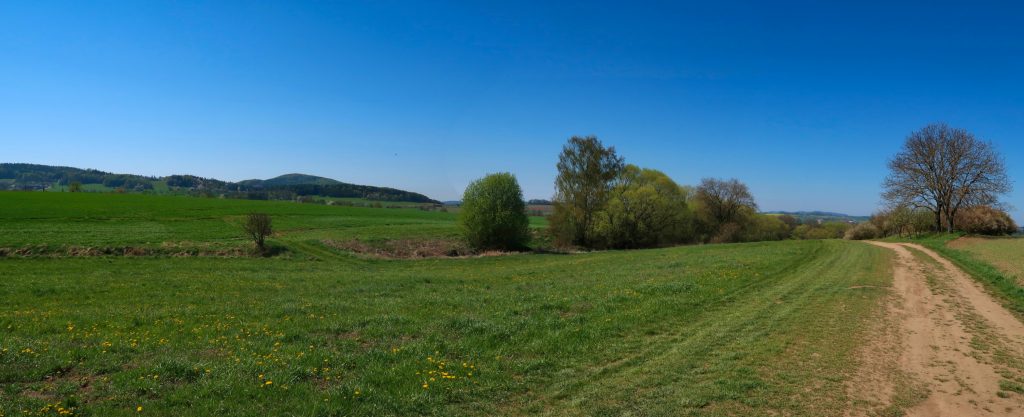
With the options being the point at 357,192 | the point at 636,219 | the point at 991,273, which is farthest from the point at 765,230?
the point at 357,192

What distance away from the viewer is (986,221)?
42406 mm

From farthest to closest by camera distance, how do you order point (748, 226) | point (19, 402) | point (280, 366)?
1. point (748, 226)
2. point (280, 366)
3. point (19, 402)

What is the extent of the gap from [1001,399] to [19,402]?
14706mm

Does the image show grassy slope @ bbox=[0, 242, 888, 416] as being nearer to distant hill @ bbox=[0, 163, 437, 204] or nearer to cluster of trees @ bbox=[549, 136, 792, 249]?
cluster of trees @ bbox=[549, 136, 792, 249]

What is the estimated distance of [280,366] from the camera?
8320 millimetres

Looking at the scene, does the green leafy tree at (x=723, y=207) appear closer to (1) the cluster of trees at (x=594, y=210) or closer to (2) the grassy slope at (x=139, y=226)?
(1) the cluster of trees at (x=594, y=210)

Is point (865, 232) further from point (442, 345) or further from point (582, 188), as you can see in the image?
point (442, 345)

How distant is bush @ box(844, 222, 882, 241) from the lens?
62606 millimetres

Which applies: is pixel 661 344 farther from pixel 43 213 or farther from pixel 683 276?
pixel 43 213

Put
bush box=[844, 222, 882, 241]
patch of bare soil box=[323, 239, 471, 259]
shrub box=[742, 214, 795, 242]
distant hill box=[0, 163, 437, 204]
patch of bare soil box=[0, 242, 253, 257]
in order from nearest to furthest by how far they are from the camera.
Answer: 1. patch of bare soil box=[0, 242, 253, 257]
2. patch of bare soil box=[323, 239, 471, 259]
3. bush box=[844, 222, 882, 241]
4. shrub box=[742, 214, 795, 242]
5. distant hill box=[0, 163, 437, 204]

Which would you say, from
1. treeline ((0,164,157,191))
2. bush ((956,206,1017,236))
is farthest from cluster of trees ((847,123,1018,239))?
treeline ((0,164,157,191))

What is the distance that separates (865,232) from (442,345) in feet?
245

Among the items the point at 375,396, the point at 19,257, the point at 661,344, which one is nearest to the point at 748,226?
the point at 661,344

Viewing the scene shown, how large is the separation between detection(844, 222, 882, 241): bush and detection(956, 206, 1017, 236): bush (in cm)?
1845
